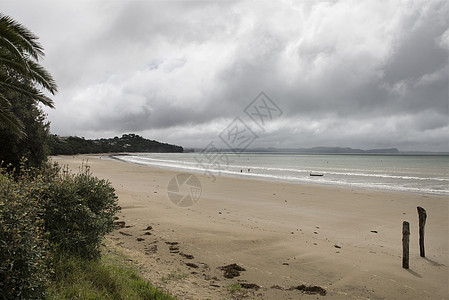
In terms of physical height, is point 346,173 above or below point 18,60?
below

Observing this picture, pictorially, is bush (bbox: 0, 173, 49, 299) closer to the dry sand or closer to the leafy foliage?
the dry sand

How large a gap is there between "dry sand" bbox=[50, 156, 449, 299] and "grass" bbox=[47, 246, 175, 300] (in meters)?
0.65

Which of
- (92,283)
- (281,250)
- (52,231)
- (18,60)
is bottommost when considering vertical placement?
(281,250)

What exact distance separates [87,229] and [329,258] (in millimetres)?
6124

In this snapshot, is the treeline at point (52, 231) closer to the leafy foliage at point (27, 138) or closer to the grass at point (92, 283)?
the grass at point (92, 283)

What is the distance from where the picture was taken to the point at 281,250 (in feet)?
27.2

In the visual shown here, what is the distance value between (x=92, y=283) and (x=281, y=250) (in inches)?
214

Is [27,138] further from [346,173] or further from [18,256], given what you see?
[346,173]

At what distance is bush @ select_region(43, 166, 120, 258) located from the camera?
4758 mm

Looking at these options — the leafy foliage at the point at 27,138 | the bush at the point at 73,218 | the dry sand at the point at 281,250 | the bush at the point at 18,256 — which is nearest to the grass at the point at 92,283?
the bush at the point at 73,218

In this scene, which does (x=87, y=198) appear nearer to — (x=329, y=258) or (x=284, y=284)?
(x=284, y=284)

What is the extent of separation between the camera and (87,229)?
16.5ft

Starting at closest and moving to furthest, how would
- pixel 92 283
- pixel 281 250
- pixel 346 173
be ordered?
1. pixel 92 283
2. pixel 281 250
3. pixel 346 173

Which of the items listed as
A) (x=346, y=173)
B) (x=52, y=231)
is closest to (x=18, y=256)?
(x=52, y=231)
